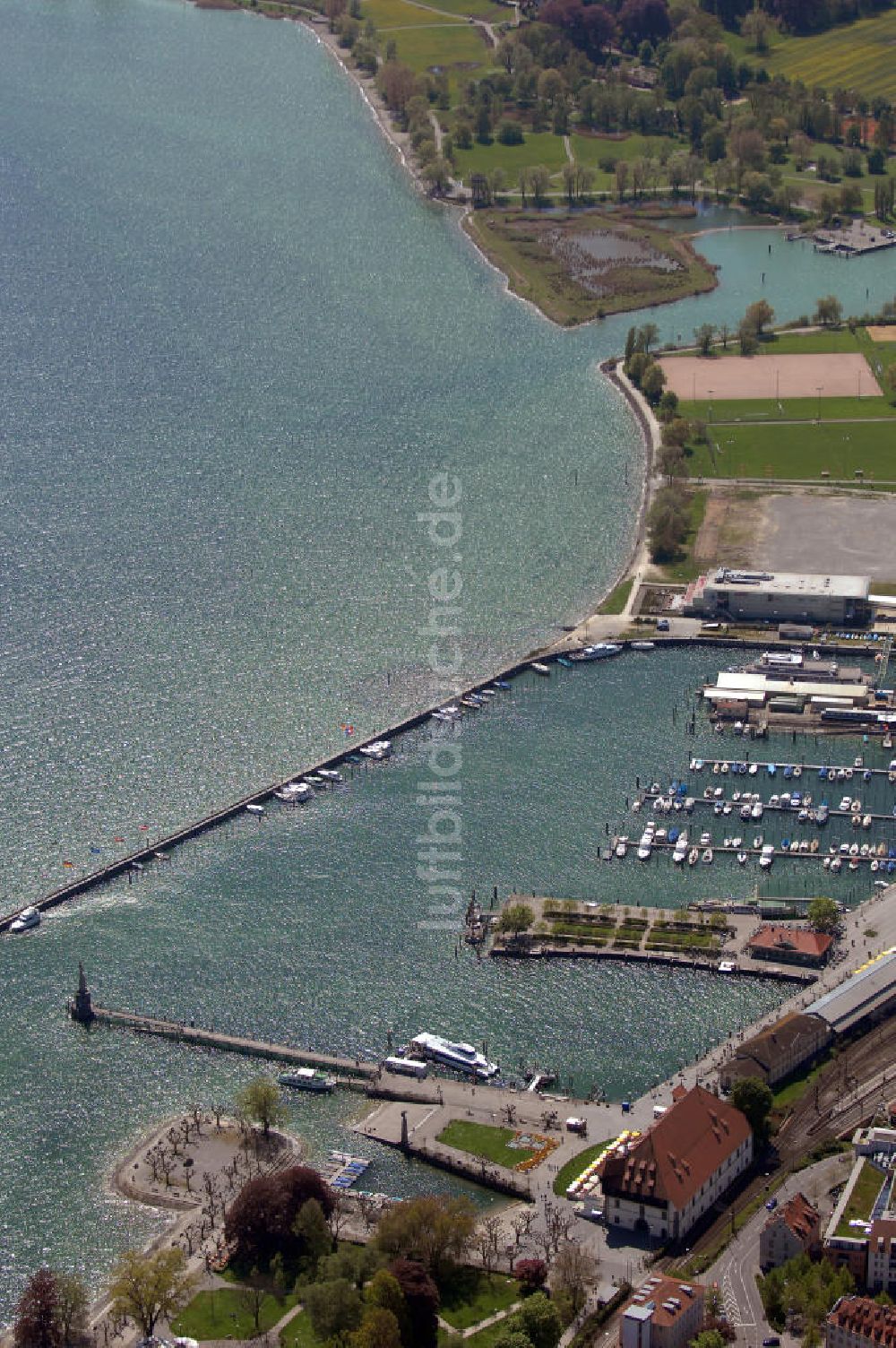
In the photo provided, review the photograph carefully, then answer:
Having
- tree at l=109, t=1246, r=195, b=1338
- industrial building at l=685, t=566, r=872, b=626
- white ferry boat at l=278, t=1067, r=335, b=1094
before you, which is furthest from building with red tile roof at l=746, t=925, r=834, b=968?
industrial building at l=685, t=566, r=872, b=626

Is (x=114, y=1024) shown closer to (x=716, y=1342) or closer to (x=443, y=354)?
(x=716, y=1342)

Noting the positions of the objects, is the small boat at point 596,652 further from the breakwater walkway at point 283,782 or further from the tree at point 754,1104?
the tree at point 754,1104

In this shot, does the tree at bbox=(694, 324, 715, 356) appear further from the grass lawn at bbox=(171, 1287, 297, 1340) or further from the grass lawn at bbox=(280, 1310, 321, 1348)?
the grass lawn at bbox=(280, 1310, 321, 1348)

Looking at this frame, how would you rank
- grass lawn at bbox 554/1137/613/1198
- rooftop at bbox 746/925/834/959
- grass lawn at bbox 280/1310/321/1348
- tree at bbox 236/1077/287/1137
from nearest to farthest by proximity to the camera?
1. grass lawn at bbox 280/1310/321/1348
2. grass lawn at bbox 554/1137/613/1198
3. tree at bbox 236/1077/287/1137
4. rooftop at bbox 746/925/834/959

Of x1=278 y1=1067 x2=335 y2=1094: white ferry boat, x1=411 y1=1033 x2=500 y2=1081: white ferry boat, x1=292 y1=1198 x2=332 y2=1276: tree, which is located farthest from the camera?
x1=411 y1=1033 x2=500 y2=1081: white ferry boat

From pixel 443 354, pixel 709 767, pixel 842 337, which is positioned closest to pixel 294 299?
pixel 443 354

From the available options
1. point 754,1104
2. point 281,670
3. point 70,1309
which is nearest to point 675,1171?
point 754,1104

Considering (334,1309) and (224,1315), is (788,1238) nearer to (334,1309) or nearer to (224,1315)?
(334,1309)
